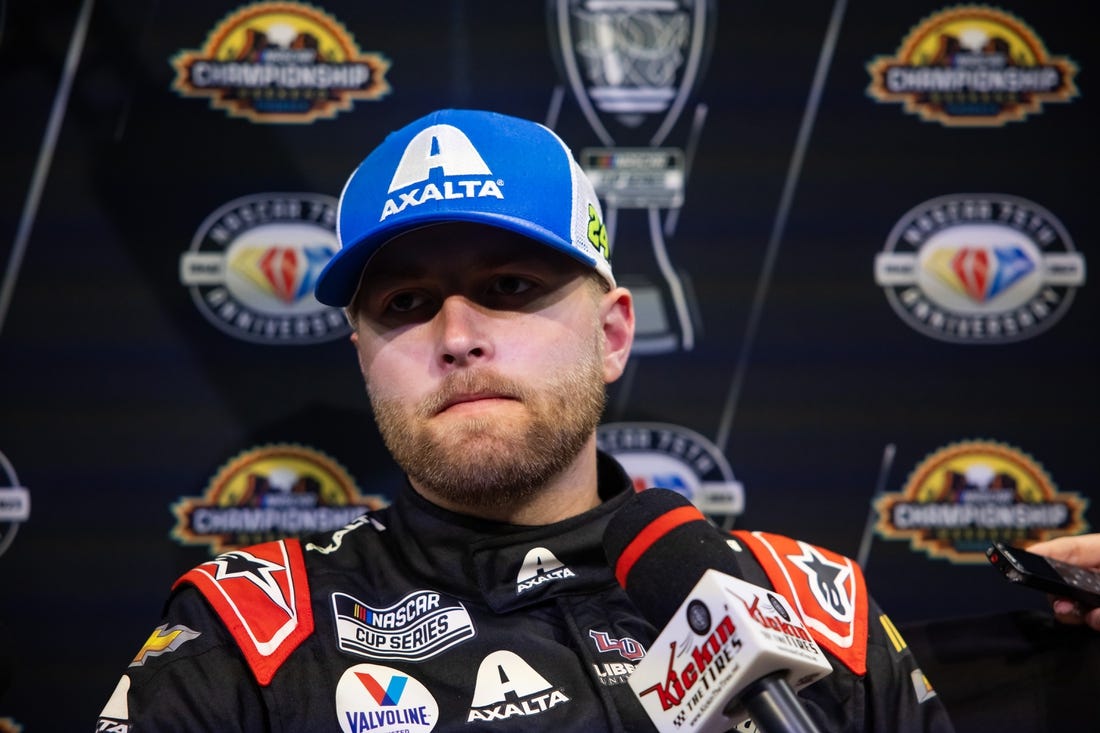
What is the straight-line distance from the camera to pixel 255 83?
188 centimetres

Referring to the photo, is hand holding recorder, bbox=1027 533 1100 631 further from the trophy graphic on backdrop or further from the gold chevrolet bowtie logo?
the gold chevrolet bowtie logo

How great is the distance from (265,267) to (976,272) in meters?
1.26

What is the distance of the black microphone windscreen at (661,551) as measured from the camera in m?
0.89

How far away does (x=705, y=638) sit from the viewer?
79cm

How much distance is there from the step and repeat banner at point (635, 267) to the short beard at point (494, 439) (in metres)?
0.58

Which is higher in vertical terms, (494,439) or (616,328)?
(616,328)

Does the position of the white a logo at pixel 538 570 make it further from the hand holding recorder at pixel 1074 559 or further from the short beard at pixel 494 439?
the hand holding recorder at pixel 1074 559

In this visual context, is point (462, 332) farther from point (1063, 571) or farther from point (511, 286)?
point (1063, 571)

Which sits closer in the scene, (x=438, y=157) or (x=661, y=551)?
(x=661, y=551)

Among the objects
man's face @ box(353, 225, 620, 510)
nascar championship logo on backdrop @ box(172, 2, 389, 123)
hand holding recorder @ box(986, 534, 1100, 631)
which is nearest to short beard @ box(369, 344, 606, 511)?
man's face @ box(353, 225, 620, 510)

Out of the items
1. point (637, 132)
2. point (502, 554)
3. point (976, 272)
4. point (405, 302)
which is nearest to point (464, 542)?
point (502, 554)

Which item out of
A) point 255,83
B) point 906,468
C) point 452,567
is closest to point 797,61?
point 906,468

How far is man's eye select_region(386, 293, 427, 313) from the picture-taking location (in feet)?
4.31

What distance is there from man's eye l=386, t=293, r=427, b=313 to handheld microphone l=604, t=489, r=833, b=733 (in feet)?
1.53
